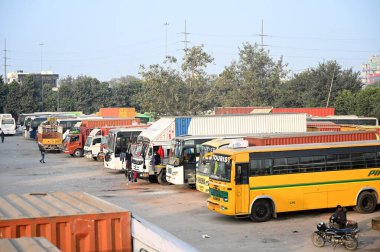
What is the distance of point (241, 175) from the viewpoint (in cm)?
1892

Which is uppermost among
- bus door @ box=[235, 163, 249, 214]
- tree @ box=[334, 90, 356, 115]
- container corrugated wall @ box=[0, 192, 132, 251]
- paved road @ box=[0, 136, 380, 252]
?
tree @ box=[334, 90, 356, 115]

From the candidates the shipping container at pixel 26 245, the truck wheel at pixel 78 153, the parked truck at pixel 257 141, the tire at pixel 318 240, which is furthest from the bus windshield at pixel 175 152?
the truck wheel at pixel 78 153

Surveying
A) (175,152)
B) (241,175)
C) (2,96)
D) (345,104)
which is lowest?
(241,175)

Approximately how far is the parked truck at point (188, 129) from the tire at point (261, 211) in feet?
33.9

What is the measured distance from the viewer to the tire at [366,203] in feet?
67.2

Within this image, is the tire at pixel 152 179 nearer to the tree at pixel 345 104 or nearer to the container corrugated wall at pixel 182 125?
the container corrugated wall at pixel 182 125

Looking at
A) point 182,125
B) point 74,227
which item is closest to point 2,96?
point 182,125

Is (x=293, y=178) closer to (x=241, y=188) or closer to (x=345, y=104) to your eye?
(x=241, y=188)

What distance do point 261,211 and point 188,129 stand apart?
11.5 metres

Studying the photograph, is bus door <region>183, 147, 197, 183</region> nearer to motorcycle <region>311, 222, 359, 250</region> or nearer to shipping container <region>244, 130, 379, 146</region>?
shipping container <region>244, 130, 379, 146</region>

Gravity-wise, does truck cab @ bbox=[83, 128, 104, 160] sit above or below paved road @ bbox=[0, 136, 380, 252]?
above

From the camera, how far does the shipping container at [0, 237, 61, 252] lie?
7.12 meters

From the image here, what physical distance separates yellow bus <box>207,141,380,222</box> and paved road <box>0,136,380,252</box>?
1.72 feet

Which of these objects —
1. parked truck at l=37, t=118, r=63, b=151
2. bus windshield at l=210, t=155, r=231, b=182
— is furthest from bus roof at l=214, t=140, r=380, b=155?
parked truck at l=37, t=118, r=63, b=151
